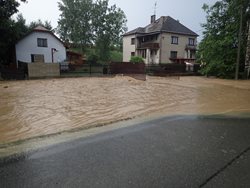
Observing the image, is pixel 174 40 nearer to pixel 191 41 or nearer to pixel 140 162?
pixel 191 41

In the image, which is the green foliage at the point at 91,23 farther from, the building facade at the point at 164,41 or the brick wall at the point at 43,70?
the brick wall at the point at 43,70

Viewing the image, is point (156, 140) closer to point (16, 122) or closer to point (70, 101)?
point (16, 122)

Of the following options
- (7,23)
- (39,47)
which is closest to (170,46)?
(39,47)

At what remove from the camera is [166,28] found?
115 feet

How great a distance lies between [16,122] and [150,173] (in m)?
4.72

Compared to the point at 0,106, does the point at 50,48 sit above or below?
above

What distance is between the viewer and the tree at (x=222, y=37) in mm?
21562

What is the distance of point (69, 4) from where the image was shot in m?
40.5

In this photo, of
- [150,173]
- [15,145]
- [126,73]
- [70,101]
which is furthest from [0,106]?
[126,73]

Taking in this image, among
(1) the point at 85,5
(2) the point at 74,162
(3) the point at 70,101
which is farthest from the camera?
(1) the point at 85,5

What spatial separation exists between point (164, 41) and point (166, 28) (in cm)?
198

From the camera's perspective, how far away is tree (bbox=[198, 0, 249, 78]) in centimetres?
2156

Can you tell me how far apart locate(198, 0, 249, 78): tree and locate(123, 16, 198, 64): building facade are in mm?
9879

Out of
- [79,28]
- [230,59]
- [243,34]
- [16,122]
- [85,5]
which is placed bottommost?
[16,122]
